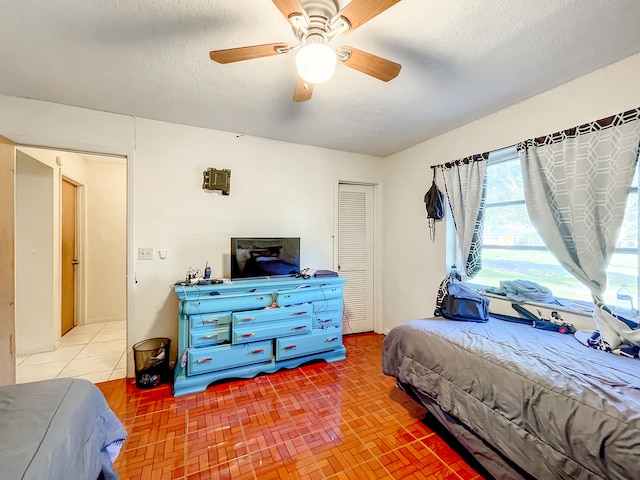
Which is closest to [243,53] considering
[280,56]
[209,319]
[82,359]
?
[280,56]

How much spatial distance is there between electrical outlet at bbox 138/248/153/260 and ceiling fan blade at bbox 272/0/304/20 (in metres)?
2.38

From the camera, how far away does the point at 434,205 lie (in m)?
2.94

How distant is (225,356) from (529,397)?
7.21 ft

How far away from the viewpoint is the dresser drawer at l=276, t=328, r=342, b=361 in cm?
269

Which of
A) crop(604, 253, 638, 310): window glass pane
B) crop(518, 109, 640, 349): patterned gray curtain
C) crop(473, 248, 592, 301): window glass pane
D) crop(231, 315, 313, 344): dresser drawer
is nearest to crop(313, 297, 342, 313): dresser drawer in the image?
crop(231, 315, 313, 344): dresser drawer

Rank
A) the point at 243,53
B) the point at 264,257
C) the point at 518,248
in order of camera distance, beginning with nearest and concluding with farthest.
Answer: the point at 243,53, the point at 518,248, the point at 264,257

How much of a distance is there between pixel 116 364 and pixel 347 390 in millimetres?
2409

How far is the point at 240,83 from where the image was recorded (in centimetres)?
201

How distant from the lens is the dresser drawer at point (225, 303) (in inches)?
92.7

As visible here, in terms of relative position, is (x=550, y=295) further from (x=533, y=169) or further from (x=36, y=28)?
(x=36, y=28)

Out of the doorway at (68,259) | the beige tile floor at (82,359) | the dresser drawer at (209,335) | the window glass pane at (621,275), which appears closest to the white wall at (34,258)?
the beige tile floor at (82,359)

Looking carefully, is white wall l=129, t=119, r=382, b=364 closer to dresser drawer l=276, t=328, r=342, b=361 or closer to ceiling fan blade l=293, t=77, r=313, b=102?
dresser drawer l=276, t=328, r=342, b=361

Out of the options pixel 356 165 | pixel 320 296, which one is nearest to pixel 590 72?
pixel 356 165

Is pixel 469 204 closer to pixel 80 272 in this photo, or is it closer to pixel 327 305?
pixel 327 305
